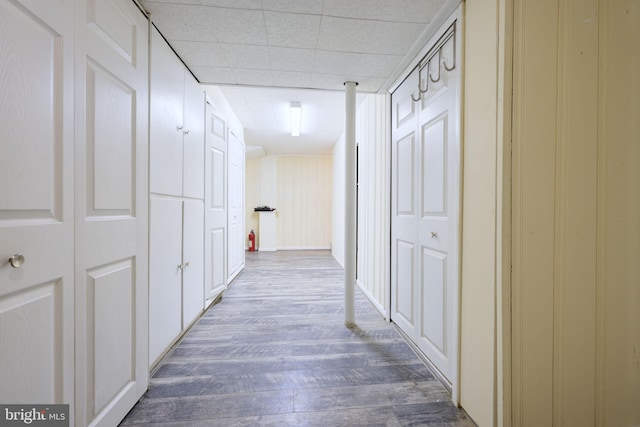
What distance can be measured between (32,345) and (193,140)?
76.3 inches

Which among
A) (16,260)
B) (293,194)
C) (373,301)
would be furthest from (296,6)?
(293,194)

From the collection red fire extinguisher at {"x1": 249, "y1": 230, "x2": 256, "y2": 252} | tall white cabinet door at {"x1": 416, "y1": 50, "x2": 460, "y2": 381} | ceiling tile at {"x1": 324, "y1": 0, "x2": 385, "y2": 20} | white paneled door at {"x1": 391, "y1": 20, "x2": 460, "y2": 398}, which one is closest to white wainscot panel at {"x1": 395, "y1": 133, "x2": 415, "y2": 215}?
white paneled door at {"x1": 391, "y1": 20, "x2": 460, "y2": 398}

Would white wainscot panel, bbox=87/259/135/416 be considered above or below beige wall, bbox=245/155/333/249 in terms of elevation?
below

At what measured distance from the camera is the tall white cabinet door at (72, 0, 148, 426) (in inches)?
42.9

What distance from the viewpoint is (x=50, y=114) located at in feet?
3.09

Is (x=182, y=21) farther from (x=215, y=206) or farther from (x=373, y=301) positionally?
(x=373, y=301)

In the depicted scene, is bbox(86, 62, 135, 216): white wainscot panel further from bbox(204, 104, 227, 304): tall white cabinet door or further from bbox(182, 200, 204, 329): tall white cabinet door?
bbox(204, 104, 227, 304): tall white cabinet door

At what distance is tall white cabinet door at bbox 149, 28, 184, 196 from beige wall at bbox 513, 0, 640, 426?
6.84 ft

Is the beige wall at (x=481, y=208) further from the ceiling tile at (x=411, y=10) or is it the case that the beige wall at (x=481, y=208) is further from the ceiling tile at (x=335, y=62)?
the ceiling tile at (x=335, y=62)

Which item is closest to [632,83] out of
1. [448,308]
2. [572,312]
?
[572,312]

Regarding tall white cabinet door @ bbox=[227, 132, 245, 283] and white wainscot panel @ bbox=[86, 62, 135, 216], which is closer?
white wainscot panel @ bbox=[86, 62, 135, 216]

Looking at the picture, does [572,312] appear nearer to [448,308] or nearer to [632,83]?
[448,308]

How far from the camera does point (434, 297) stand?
1810 millimetres

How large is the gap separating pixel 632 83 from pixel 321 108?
10.4ft
